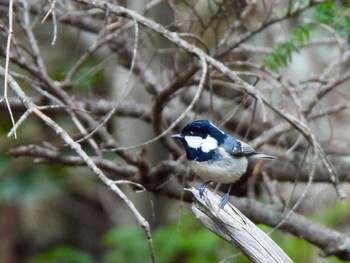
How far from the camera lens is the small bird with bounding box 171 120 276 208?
3.73 meters

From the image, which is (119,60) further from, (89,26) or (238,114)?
(238,114)

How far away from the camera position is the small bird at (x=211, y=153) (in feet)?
12.2

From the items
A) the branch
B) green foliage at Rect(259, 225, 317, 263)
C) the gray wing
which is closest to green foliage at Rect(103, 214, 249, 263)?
green foliage at Rect(259, 225, 317, 263)

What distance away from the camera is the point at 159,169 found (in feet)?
14.9

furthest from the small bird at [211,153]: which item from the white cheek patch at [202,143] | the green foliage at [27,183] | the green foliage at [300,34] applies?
the green foliage at [27,183]

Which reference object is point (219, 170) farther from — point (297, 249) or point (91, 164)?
point (297, 249)

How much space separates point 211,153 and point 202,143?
0.06 metres

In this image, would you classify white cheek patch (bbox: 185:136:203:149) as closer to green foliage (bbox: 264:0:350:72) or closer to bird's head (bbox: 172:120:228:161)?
bird's head (bbox: 172:120:228:161)

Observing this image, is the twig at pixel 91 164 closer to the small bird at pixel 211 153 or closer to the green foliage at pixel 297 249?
the small bird at pixel 211 153

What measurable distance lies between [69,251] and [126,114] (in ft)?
6.79

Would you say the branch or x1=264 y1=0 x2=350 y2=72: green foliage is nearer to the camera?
the branch

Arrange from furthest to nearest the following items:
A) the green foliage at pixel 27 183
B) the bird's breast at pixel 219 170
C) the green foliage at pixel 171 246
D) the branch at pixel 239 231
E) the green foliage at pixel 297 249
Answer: the green foliage at pixel 27 183, the green foliage at pixel 297 249, the green foliage at pixel 171 246, the bird's breast at pixel 219 170, the branch at pixel 239 231

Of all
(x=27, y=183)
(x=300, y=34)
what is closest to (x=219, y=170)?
(x=300, y=34)

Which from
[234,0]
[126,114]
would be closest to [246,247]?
[234,0]
